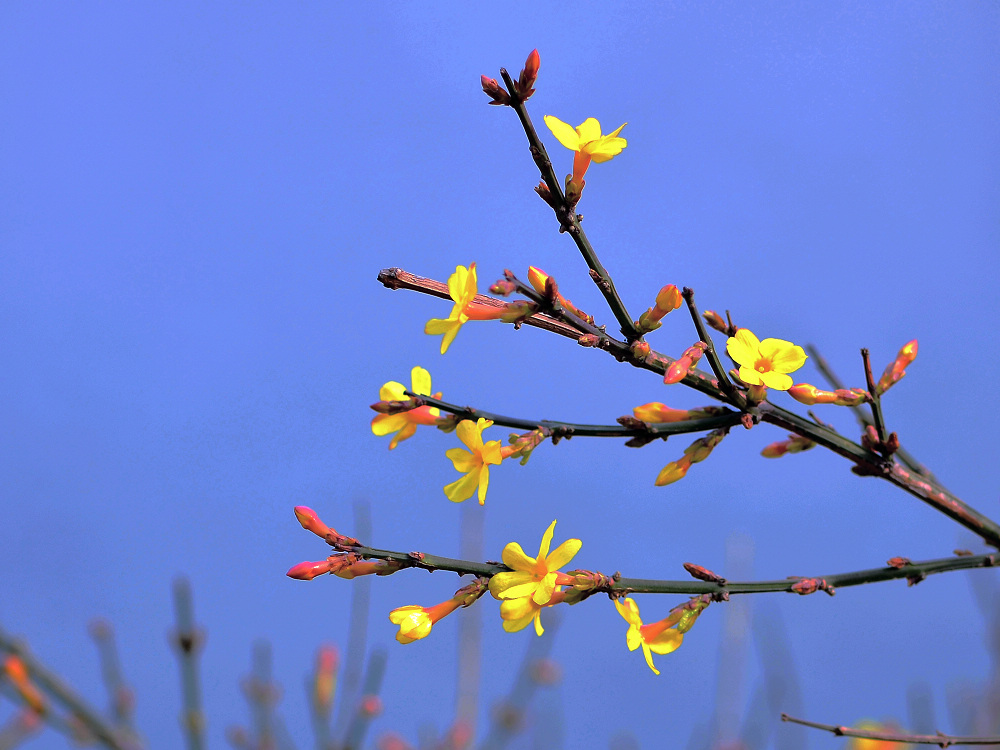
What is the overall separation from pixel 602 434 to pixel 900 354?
17.3 inches

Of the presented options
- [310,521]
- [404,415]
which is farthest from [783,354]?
[310,521]

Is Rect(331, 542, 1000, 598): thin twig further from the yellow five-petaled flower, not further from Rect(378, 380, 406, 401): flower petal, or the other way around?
Rect(378, 380, 406, 401): flower petal

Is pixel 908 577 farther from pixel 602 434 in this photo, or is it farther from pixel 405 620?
pixel 405 620

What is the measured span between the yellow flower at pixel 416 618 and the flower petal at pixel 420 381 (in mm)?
252

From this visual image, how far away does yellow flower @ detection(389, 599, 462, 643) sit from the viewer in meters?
0.87

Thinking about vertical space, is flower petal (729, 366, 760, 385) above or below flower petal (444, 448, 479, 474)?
above

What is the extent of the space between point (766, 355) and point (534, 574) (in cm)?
36

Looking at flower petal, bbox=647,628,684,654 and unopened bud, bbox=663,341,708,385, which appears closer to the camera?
unopened bud, bbox=663,341,708,385

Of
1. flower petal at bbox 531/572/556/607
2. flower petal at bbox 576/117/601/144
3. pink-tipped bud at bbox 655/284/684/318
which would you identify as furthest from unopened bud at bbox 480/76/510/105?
flower petal at bbox 531/572/556/607

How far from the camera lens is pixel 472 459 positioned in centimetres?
87

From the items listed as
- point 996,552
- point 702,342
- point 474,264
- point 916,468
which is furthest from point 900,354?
point 474,264

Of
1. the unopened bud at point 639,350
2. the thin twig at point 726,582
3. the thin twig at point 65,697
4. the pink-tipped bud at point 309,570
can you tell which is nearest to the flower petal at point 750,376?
the unopened bud at point 639,350

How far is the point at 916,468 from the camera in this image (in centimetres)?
102

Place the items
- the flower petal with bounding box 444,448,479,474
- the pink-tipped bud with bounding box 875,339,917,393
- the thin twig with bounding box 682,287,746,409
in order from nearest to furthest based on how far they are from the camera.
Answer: the thin twig with bounding box 682,287,746,409, the flower petal with bounding box 444,448,479,474, the pink-tipped bud with bounding box 875,339,917,393
